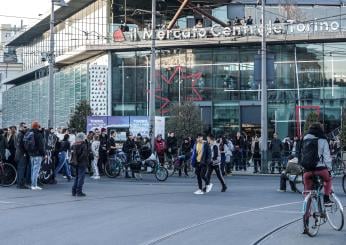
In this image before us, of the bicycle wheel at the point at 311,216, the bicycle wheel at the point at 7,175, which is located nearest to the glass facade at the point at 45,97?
the bicycle wheel at the point at 7,175

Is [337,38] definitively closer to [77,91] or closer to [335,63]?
[335,63]

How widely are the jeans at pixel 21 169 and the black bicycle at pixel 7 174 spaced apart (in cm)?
80

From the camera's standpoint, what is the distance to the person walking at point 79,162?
56.8ft

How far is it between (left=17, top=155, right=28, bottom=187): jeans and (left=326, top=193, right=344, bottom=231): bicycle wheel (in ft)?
34.9

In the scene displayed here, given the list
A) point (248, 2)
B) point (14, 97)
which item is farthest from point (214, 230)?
point (14, 97)

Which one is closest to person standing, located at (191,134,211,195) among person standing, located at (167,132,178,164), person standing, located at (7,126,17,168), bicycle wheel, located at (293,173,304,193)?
bicycle wheel, located at (293,173,304,193)

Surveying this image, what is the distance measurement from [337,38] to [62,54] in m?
23.8

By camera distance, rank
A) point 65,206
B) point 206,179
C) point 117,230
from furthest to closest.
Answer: point 206,179 < point 65,206 < point 117,230

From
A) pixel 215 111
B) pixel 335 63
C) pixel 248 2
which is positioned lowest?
pixel 215 111

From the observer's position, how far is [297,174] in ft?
62.7

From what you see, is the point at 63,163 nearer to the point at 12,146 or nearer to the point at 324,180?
the point at 12,146

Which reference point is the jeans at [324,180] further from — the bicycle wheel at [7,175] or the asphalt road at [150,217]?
the bicycle wheel at [7,175]

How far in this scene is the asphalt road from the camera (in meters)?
10.6

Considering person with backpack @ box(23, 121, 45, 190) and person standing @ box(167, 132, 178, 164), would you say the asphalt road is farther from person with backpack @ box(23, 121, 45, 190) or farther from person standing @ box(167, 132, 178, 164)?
person standing @ box(167, 132, 178, 164)
